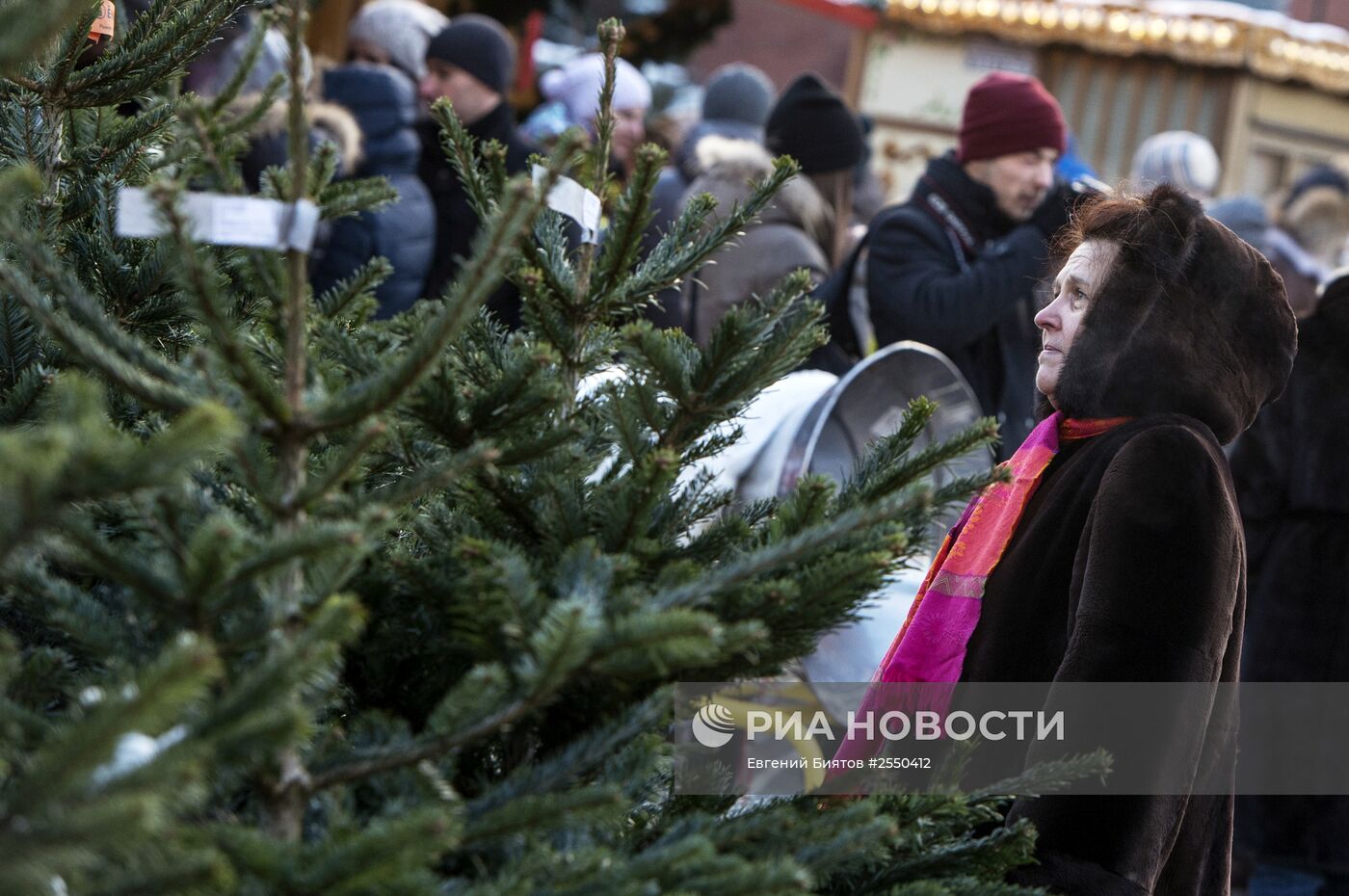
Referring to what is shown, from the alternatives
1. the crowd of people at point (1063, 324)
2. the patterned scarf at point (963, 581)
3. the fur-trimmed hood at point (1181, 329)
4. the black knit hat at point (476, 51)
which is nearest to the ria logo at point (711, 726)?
the patterned scarf at point (963, 581)

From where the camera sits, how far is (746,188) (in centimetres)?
408

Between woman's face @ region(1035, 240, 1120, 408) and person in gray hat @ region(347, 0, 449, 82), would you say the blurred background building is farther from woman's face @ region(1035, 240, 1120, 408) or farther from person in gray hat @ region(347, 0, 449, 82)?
woman's face @ region(1035, 240, 1120, 408)

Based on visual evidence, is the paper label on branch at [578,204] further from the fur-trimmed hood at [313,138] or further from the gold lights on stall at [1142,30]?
the gold lights on stall at [1142,30]

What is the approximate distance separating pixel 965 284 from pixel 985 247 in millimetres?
248

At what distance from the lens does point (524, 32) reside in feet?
27.7

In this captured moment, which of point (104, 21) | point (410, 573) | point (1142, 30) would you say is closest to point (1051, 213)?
point (104, 21)

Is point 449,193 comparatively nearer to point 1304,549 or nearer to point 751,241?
point 751,241

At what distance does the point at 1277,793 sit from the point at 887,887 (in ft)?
10.3

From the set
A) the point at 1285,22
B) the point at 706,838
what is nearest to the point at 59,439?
the point at 706,838

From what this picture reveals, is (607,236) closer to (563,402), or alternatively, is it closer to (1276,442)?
(563,402)

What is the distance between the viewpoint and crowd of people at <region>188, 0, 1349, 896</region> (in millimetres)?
1862

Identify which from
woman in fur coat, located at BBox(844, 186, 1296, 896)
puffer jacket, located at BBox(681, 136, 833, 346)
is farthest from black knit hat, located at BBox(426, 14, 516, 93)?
woman in fur coat, located at BBox(844, 186, 1296, 896)

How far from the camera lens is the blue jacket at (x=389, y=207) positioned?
4.33 m

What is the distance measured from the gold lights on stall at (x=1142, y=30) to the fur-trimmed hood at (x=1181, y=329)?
7.43 metres
